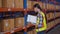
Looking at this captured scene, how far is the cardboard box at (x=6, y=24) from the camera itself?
8.02 feet

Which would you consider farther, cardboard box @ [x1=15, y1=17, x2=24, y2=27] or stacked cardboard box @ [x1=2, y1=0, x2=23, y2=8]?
cardboard box @ [x1=15, y1=17, x2=24, y2=27]

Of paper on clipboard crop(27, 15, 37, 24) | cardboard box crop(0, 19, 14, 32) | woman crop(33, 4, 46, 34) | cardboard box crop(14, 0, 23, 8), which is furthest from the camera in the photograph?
woman crop(33, 4, 46, 34)

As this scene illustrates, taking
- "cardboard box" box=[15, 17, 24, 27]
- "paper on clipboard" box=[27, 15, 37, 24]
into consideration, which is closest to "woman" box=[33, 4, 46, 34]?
"paper on clipboard" box=[27, 15, 37, 24]

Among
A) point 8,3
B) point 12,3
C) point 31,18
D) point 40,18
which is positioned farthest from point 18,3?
point 40,18

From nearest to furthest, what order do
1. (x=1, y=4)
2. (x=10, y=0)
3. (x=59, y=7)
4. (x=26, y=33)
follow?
1. (x=1, y=4)
2. (x=10, y=0)
3. (x=26, y=33)
4. (x=59, y=7)

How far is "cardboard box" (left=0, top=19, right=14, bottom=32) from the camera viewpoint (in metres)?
2.45

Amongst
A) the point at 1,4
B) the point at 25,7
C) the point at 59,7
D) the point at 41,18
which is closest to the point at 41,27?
the point at 41,18

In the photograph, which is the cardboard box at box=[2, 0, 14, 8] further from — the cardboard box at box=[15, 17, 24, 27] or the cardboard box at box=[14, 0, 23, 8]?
the cardboard box at box=[15, 17, 24, 27]

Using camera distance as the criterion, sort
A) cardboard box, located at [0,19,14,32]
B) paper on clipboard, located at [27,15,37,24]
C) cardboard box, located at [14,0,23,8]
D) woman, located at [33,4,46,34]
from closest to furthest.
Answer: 1. cardboard box, located at [0,19,14,32]
2. cardboard box, located at [14,0,23,8]
3. paper on clipboard, located at [27,15,37,24]
4. woman, located at [33,4,46,34]

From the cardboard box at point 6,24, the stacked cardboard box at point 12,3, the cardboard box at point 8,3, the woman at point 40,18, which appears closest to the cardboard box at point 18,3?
the stacked cardboard box at point 12,3

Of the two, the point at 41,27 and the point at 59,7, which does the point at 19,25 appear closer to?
the point at 41,27

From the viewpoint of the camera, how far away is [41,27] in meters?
3.46

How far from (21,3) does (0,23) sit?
28.1 inches

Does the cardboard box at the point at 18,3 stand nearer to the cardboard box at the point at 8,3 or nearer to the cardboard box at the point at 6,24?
the cardboard box at the point at 8,3
